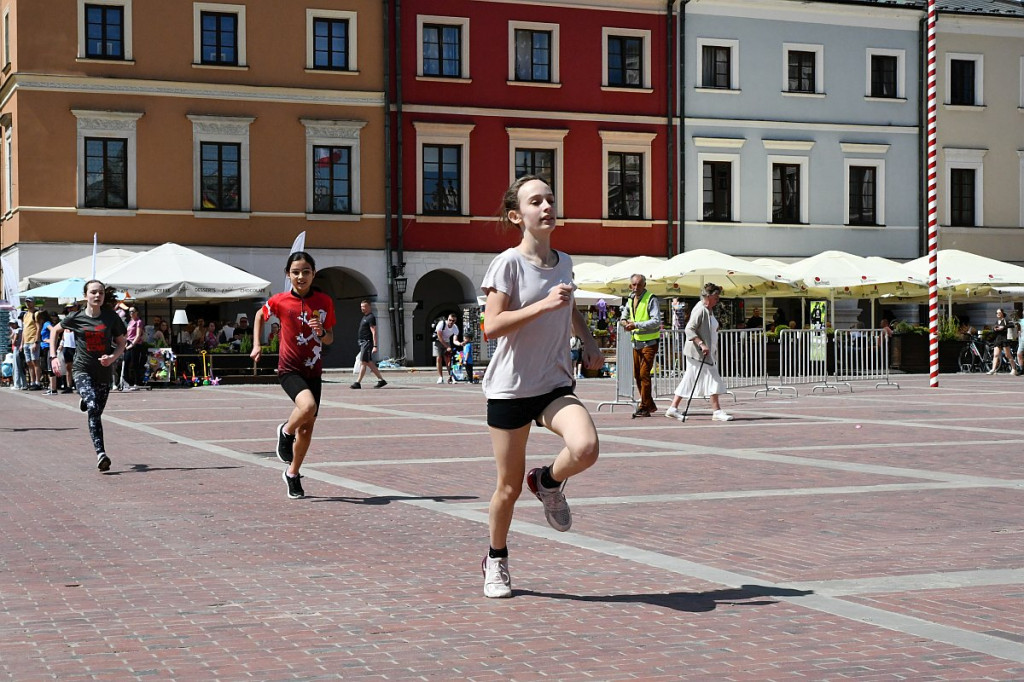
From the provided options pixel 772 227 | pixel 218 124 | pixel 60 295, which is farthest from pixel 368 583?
pixel 772 227

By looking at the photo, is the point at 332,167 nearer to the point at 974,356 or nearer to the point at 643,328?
the point at 974,356

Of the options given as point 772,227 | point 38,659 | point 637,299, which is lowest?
point 38,659

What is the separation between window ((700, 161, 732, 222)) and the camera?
42.3 meters

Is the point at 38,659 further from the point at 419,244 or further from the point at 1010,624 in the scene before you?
the point at 419,244

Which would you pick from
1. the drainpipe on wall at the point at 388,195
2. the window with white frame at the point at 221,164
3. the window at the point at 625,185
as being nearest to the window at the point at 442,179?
the drainpipe on wall at the point at 388,195

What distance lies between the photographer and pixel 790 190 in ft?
141

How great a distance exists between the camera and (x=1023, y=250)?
4506cm

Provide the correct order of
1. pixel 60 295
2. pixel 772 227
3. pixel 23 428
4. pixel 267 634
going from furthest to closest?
pixel 772 227, pixel 60 295, pixel 23 428, pixel 267 634

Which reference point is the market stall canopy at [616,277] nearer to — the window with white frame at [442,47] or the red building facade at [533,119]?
the red building facade at [533,119]

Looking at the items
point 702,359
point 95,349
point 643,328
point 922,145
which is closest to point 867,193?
point 922,145

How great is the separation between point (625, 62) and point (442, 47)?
5.60 m

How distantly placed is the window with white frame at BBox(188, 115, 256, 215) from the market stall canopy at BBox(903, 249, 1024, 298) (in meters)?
17.6

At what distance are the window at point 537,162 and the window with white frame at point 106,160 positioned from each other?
10.8m

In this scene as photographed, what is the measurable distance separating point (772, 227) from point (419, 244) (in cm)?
1100
